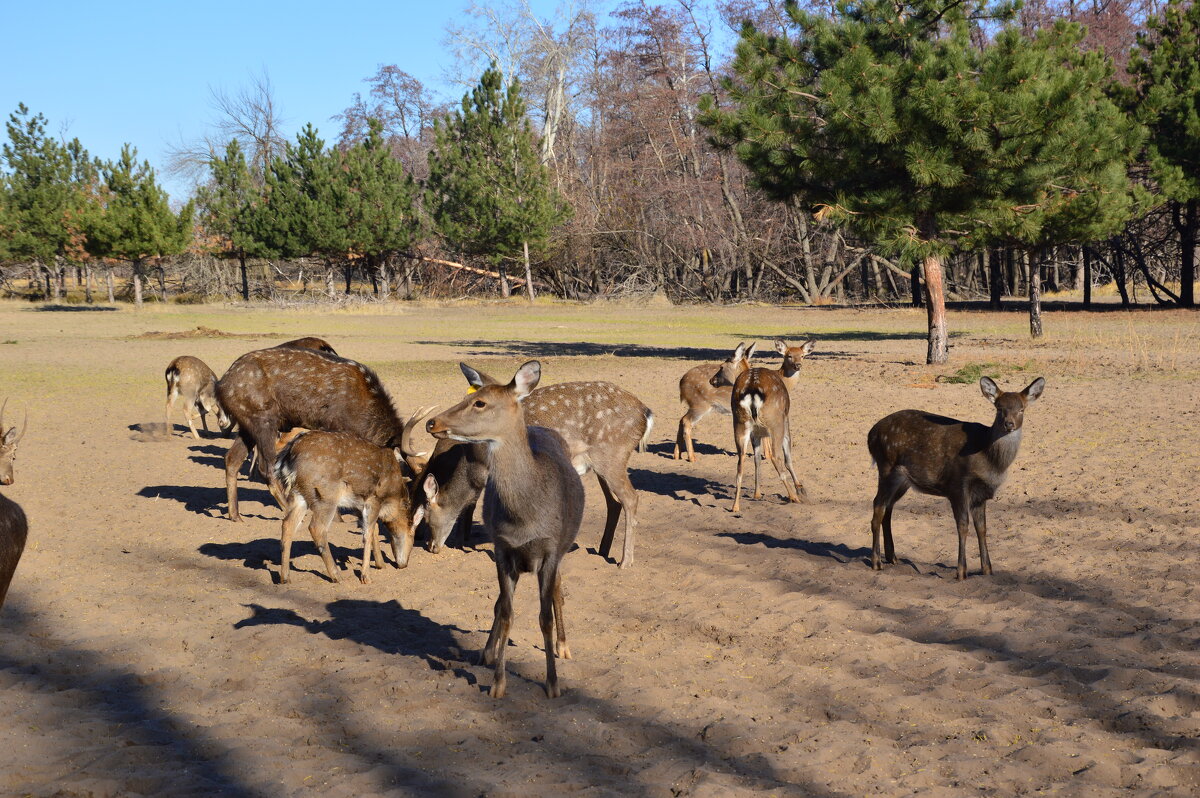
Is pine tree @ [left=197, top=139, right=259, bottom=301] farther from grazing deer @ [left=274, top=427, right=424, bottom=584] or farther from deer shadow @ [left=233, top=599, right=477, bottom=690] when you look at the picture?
deer shadow @ [left=233, top=599, right=477, bottom=690]

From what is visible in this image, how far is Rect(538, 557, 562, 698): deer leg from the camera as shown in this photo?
5.85 m

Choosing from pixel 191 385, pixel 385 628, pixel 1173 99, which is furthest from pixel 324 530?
pixel 1173 99

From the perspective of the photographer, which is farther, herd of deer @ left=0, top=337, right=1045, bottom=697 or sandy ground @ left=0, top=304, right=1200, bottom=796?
herd of deer @ left=0, top=337, right=1045, bottom=697

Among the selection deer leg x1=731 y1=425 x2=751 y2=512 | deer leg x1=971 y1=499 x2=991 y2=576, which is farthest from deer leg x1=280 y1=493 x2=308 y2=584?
deer leg x1=971 y1=499 x2=991 y2=576

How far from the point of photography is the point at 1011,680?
5.95 m

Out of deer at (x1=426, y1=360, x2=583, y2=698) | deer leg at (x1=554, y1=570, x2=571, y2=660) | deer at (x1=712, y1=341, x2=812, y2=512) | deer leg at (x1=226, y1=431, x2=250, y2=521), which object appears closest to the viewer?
deer at (x1=426, y1=360, x2=583, y2=698)

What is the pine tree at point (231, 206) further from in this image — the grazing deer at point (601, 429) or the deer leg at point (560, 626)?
the deer leg at point (560, 626)

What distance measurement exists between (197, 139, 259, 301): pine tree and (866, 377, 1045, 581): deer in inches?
2053

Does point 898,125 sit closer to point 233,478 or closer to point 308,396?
point 308,396

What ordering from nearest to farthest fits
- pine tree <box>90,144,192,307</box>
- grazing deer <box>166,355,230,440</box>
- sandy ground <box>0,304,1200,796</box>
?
1. sandy ground <box>0,304,1200,796</box>
2. grazing deer <box>166,355,230,440</box>
3. pine tree <box>90,144,192,307</box>

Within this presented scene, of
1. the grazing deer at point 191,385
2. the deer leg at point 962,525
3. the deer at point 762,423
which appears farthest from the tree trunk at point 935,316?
the deer leg at point 962,525

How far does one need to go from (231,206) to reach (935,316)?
46.0m

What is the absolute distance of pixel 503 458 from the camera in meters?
5.91

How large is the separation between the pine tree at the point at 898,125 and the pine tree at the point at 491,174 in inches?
1311
